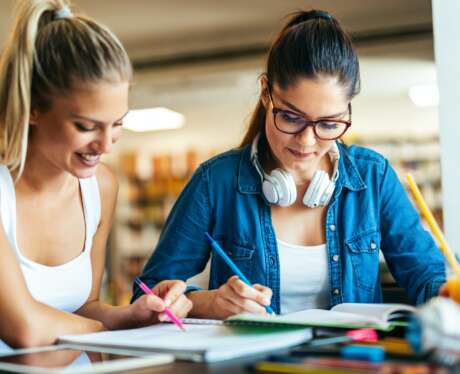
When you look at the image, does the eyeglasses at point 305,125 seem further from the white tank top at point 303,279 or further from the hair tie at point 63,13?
the hair tie at point 63,13

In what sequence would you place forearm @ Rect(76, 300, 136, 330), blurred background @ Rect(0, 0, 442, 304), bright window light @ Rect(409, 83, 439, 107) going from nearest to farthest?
1. forearm @ Rect(76, 300, 136, 330)
2. blurred background @ Rect(0, 0, 442, 304)
3. bright window light @ Rect(409, 83, 439, 107)

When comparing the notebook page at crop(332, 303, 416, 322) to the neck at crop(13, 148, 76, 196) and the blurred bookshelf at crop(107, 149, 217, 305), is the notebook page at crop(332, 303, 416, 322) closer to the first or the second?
the neck at crop(13, 148, 76, 196)

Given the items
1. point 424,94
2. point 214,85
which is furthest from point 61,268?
point 424,94

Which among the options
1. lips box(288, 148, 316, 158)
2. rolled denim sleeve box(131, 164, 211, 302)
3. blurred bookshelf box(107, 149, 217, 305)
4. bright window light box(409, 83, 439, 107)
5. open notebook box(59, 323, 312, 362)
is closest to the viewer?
open notebook box(59, 323, 312, 362)

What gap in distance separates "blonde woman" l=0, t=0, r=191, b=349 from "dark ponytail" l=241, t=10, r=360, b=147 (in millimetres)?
390

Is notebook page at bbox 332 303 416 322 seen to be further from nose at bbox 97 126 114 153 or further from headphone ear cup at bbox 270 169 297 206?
nose at bbox 97 126 114 153

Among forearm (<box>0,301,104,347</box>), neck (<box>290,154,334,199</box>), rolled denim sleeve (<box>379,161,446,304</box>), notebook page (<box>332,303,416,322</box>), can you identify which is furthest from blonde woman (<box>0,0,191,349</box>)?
rolled denim sleeve (<box>379,161,446,304</box>)

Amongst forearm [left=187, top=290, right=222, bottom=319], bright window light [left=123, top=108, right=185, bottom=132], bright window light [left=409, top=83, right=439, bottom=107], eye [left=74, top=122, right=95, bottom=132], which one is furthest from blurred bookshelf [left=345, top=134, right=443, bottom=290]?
eye [left=74, top=122, right=95, bottom=132]

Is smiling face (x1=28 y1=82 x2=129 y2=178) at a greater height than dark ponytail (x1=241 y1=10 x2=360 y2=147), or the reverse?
dark ponytail (x1=241 y1=10 x2=360 y2=147)

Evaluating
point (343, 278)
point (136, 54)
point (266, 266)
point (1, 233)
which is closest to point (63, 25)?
point (1, 233)

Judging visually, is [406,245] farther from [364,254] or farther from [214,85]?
[214,85]

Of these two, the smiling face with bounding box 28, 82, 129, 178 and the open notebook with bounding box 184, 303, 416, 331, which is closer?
the open notebook with bounding box 184, 303, 416, 331

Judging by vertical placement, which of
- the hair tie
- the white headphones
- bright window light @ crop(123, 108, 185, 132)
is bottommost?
the white headphones

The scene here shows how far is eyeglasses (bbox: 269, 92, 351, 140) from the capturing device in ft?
5.12
